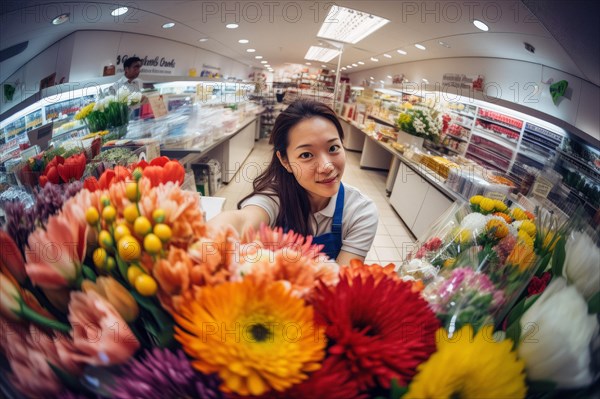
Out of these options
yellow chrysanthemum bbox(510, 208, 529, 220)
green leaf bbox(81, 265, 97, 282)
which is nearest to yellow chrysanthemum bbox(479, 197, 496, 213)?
yellow chrysanthemum bbox(510, 208, 529, 220)

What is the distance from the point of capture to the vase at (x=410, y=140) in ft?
16.5

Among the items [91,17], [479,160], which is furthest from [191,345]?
[479,160]

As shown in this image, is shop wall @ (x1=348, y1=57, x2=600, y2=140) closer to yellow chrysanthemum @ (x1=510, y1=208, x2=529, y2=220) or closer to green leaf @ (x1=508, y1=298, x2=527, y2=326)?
yellow chrysanthemum @ (x1=510, y1=208, x2=529, y2=220)

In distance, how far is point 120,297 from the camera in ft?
1.12

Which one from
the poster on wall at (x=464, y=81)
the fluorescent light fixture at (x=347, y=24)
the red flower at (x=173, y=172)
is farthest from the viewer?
the poster on wall at (x=464, y=81)

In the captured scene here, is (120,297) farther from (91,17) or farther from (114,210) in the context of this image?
(91,17)

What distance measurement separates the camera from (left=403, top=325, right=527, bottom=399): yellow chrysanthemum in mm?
319

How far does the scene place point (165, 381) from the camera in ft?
1.01

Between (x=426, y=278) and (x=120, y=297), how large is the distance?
64 centimetres

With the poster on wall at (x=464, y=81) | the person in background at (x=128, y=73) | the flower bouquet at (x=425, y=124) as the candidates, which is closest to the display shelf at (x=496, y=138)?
the flower bouquet at (x=425, y=124)

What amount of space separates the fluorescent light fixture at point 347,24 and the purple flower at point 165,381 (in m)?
1.56

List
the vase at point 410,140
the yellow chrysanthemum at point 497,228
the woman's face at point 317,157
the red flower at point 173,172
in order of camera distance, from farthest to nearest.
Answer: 1. the vase at point 410,140
2. the woman's face at point 317,157
3. the yellow chrysanthemum at point 497,228
4. the red flower at point 173,172

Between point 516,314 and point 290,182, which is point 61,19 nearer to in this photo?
point 290,182

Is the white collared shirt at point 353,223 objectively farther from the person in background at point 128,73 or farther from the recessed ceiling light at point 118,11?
the person in background at point 128,73
